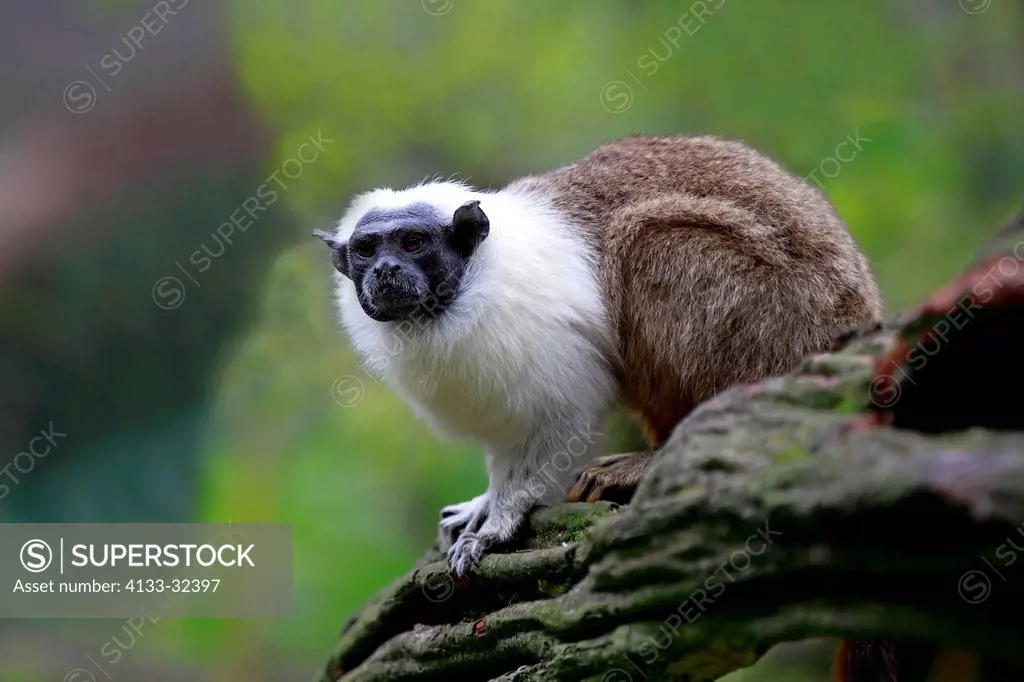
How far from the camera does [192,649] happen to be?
16.3 ft

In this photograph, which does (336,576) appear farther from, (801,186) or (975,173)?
(975,173)

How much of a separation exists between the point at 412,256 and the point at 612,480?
1.01 m

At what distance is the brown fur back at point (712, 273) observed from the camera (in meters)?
2.93

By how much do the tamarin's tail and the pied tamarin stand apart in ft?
2.89

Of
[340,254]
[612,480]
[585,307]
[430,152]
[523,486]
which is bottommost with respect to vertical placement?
[612,480]

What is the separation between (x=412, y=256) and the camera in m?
3.16

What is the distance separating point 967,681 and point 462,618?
61.5 inches

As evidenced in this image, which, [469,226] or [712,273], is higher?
[469,226]

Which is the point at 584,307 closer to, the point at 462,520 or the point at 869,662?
the point at 462,520
